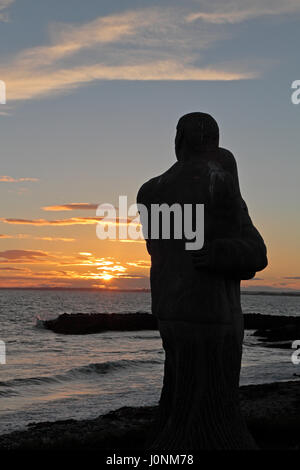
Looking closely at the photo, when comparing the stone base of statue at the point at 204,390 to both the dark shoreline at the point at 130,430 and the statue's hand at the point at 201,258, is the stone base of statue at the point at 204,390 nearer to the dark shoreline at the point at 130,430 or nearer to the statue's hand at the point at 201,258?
the statue's hand at the point at 201,258

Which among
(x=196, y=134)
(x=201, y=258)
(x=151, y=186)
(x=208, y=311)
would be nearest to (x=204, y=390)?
(x=208, y=311)

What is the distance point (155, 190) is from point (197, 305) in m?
1.34

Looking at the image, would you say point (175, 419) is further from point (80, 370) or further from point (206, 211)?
point (80, 370)

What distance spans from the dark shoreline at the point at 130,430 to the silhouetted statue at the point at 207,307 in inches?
99.0

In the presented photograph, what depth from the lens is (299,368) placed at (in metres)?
30.0

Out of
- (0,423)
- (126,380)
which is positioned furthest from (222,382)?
(126,380)

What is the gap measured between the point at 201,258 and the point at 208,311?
0.53m

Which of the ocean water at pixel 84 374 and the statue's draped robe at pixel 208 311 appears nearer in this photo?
the statue's draped robe at pixel 208 311

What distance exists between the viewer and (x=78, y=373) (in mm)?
29484

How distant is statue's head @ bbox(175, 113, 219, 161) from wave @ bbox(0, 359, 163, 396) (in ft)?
61.9

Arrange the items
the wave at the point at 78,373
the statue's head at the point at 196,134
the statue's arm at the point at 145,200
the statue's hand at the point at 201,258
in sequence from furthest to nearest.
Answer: the wave at the point at 78,373, the statue's arm at the point at 145,200, the statue's head at the point at 196,134, the statue's hand at the point at 201,258

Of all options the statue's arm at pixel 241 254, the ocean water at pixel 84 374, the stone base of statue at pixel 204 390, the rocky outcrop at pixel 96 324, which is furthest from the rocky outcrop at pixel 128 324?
the statue's arm at pixel 241 254

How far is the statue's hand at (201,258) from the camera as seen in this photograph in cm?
618
